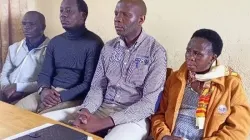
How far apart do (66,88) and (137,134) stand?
2.42 feet

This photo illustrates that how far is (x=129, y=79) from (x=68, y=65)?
21.4 inches

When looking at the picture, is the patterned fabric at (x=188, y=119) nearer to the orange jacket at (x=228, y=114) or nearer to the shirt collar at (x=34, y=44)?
the orange jacket at (x=228, y=114)

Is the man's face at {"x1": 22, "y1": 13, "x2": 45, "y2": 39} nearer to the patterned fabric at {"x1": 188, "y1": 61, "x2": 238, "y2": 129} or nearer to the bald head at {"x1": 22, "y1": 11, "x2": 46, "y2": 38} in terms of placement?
the bald head at {"x1": 22, "y1": 11, "x2": 46, "y2": 38}

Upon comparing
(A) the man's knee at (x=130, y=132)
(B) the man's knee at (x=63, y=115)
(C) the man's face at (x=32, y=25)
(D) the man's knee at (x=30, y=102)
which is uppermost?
(C) the man's face at (x=32, y=25)

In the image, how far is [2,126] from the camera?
55.0 inches

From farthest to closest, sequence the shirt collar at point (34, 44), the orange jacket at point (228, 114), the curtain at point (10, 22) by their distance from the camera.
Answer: the curtain at point (10, 22) < the shirt collar at point (34, 44) < the orange jacket at point (228, 114)

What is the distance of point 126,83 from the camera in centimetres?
196

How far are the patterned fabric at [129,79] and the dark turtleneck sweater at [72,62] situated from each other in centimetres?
14

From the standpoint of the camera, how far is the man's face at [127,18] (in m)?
1.92

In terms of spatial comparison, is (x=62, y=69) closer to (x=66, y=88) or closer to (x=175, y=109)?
(x=66, y=88)

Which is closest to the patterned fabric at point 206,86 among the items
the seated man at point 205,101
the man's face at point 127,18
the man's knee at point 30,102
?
the seated man at point 205,101

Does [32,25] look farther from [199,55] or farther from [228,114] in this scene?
[228,114]

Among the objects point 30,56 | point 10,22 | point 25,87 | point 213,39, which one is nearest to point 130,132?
point 213,39

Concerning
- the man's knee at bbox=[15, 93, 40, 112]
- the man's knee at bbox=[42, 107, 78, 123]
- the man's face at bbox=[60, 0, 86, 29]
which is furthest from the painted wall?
the man's knee at bbox=[15, 93, 40, 112]
